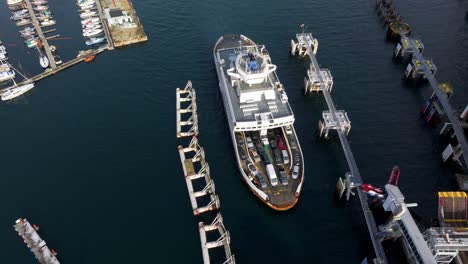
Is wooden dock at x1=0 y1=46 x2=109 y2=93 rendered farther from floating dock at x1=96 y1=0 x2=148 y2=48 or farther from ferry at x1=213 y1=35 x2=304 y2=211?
ferry at x1=213 y1=35 x2=304 y2=211

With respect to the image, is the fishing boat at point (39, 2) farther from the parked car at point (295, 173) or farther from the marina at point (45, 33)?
the parked car at point (295, 173)

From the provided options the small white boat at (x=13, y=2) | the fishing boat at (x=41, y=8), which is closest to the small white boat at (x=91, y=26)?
the fishing boat at (x=41, y=8)

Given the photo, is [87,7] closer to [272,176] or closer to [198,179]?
[198,179]

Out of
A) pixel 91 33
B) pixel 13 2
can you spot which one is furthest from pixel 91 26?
pixel 13 2

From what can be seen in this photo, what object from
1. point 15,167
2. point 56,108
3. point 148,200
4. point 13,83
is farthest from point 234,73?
point 13,83

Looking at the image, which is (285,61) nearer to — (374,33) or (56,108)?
(374,33)

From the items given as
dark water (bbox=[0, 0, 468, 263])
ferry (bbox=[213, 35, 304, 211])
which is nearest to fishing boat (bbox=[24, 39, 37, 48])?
dark water (bbox=[0, 0, 468, 263])

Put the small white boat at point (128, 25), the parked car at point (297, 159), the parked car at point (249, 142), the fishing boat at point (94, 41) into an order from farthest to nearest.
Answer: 1. the small white boat at point (128, 25)
2. the fishing boat at point (94, 41)
3. the parked car at point (249, 142)
4. the parked car at point (297, 159)
